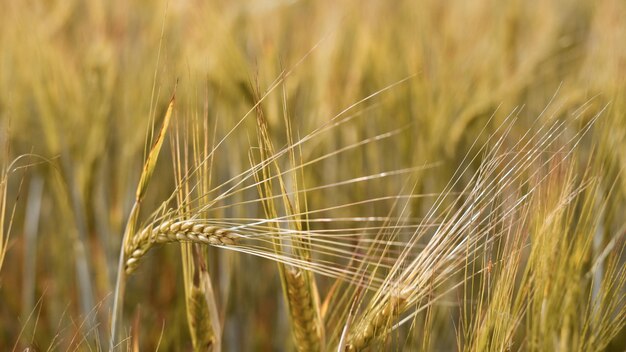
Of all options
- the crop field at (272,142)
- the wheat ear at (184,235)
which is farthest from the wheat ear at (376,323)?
the crop field at (272,142)

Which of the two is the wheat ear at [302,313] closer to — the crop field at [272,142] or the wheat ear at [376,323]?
the wheat ear at [376,323]

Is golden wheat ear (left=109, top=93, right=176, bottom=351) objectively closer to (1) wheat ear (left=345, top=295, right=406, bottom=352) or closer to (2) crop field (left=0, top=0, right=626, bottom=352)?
(1) wheat ear (left=345, top=295, right=406, bottom=352)

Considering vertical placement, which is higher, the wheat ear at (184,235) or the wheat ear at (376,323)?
the wheat ear at (184,235)

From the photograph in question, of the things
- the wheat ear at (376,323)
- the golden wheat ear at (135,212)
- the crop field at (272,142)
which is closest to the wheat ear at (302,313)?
the wheat ear at (376,323)

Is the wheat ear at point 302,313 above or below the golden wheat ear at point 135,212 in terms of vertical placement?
below

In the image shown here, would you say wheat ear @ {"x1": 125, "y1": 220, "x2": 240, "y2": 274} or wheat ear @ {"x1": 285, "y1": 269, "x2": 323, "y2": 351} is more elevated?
wheat ear @ {"x1": 125, "y1": 220, "x2": 240, "y2": 274}

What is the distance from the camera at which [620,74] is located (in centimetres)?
134

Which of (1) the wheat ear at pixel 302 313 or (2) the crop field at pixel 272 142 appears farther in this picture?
(2) the crop field at pixel 272 142

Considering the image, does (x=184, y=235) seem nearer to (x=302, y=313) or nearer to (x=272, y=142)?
(x=302, y=313)

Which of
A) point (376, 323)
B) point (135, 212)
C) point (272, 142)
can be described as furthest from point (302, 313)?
point (272, 142)

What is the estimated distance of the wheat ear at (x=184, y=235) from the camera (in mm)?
835

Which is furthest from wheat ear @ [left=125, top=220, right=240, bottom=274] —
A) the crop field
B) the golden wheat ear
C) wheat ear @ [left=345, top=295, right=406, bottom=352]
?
the crop field

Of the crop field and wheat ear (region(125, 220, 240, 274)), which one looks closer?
wheat ear (region(125, 220, 240, 274))

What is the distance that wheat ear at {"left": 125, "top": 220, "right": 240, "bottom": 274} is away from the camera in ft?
2.74
